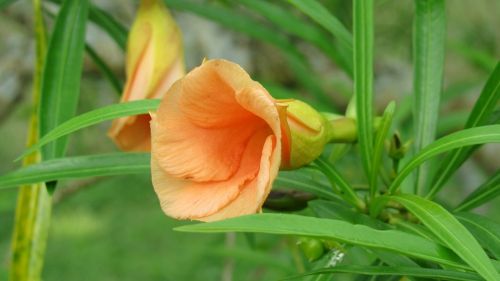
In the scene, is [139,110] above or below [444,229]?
above

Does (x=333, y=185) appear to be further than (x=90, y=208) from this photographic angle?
No

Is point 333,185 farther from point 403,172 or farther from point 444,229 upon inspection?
point 444,229

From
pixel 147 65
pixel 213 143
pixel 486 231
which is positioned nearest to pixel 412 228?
pixel 486 231

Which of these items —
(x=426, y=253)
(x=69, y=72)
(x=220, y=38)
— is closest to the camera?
(x=426, y=253)

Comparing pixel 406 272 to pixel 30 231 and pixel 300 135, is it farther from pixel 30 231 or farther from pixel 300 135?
pixel 30 231

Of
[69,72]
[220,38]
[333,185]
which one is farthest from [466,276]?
[220,38]

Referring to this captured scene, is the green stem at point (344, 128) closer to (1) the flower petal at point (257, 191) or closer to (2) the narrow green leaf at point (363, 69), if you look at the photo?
(2) the narrow green leaf at point (363, 69)

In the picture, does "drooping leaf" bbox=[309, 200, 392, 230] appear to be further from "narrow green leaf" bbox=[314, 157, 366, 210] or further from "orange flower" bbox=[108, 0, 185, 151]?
"orange flower" bbox=[108, 0, 185, 151]
